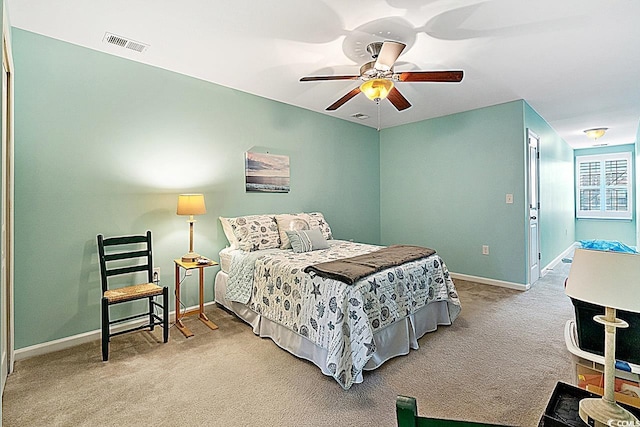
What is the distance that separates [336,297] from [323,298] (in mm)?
137

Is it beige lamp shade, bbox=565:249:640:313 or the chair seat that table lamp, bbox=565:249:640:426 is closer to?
beige lamp shade, bbox=565:249:640:313

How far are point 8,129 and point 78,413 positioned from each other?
6.59 ft

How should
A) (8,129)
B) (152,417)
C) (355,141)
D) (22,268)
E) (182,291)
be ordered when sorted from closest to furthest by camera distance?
1. (152,417)
2. (8,129)
3. (22,268)
4. (182,291)
5. (355,141)

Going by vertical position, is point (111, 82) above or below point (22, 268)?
above

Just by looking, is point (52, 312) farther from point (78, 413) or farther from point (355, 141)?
point (355, 141)

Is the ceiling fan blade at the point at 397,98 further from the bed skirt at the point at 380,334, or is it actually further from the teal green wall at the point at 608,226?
the teal green wall at the point at 608,226

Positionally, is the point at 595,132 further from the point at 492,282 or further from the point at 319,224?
the point at 319,224

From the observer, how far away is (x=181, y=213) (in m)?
3.01

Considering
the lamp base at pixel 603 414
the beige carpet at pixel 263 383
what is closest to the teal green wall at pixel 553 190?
the beige carpet at pixel 263 383

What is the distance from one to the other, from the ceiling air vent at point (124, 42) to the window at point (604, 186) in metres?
9.46

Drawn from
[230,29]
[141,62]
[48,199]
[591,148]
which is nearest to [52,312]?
[48,199]

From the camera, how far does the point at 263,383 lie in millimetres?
2146

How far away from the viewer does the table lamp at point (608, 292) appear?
868 millimetres

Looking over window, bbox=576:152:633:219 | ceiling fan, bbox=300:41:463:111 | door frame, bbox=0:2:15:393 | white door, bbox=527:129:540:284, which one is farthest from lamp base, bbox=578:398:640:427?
window, bbox=576:152:633:219
